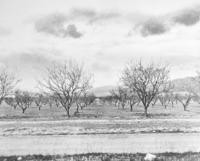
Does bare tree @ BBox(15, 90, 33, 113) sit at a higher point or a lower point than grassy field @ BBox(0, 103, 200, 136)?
higher

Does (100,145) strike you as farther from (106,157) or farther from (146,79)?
(146,79)

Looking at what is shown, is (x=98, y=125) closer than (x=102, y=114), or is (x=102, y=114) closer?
(x=98, y=125)

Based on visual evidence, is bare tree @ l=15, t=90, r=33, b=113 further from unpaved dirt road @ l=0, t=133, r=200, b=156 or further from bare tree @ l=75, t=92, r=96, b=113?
unpaved dirt road @ l=0, t=133, r=200, b=156

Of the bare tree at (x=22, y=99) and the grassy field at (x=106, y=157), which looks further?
the bare tree at (x=22, y=99)

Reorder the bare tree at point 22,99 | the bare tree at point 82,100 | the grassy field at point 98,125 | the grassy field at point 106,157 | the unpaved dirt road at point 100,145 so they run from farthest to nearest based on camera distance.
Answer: the bare tree at point 22,99
the bare tree at point 82,100
the grassy field at point 98,125
the unpaved dirt road at point 100,145
the grassy field at point 106,157

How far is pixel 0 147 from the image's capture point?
10.5m

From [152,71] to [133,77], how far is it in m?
2.77

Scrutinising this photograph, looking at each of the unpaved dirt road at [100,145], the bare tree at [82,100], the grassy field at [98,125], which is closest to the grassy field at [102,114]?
the grassy field at [98,125]

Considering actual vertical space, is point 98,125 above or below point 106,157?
below

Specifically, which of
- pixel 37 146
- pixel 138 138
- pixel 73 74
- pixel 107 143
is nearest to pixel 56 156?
pixel 37 146

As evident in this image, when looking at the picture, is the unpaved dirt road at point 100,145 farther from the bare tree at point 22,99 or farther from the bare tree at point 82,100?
the bare tree at point 22,99

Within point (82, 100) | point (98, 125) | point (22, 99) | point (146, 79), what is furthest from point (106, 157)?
point (82, 100)

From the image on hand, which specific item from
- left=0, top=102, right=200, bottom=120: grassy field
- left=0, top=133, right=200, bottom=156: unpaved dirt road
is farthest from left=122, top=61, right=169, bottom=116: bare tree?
left=0, top=133, right=200, bottom=156: unpaved dirt road

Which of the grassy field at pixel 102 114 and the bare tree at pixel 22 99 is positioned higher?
the bare tree at pixel 22 99
